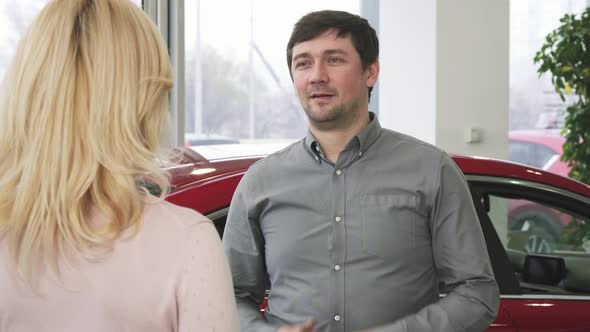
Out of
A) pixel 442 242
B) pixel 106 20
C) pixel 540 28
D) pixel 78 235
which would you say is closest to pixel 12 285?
pixel 78 235

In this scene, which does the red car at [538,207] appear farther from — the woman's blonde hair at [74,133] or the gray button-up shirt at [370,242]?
the woman's blonde hair at [74,133]

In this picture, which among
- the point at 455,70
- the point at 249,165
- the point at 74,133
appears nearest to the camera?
the point at 74,133

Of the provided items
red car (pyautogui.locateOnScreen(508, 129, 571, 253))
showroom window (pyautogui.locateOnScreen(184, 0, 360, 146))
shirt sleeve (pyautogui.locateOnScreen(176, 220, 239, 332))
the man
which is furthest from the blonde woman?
showroom window (pyautogui.locateOnScreen(184, 0, 360, 146))

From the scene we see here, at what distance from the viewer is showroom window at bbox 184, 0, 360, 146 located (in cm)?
563

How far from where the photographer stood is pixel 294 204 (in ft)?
6.36

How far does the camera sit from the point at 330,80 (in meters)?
1.96

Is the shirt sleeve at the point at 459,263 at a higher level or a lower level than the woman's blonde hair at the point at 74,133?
lower

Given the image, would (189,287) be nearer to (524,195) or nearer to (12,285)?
(12,285)

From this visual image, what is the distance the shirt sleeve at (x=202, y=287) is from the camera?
109cm

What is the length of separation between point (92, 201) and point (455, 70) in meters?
4.18

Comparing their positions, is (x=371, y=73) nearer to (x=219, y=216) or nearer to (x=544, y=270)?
(x=219, y=216)

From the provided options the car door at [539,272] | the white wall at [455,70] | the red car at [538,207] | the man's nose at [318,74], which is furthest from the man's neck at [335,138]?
the white wall at [455,70]

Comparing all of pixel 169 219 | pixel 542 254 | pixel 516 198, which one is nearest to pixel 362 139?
pixel 516 198

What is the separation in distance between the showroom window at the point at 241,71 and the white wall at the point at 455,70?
815 millimetres
